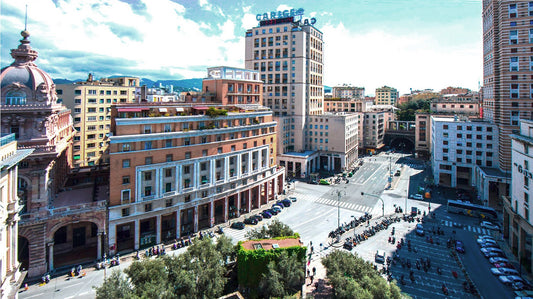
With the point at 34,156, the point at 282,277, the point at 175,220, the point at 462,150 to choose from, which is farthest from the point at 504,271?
the point at 34,156

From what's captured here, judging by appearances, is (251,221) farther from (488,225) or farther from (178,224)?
(488,225)

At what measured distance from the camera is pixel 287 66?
367 feet

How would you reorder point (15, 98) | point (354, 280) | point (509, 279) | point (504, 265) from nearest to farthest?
1. point (354, 280)
2. point (509, 279)
3. point (15, 98)
4. point (504, 265)

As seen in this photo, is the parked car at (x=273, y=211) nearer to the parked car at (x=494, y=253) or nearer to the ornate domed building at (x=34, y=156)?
the ornate domed building at (x=34, y=156)

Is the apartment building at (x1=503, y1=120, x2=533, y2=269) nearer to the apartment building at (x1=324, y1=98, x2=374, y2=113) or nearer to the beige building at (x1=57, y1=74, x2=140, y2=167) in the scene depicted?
the apartment building at (x1=324, y1=98, x2=374, y2=113)

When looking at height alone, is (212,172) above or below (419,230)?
above

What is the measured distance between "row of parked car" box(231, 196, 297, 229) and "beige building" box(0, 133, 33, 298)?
3838 cm

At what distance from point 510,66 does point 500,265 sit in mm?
55045

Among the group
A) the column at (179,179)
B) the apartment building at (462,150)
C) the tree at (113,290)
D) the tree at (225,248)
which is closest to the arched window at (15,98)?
the column at (179,179)

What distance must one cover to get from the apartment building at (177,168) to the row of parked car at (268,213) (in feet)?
12.4

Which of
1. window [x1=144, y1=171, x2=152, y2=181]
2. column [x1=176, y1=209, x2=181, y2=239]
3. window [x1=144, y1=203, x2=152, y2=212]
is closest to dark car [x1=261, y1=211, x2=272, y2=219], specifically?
column [x1=176, y1=209, x2=181, y2=239]

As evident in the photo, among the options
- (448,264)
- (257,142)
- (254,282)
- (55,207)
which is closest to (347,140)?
(257,142)

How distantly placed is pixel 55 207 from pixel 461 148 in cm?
10472

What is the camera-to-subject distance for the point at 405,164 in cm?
12950
